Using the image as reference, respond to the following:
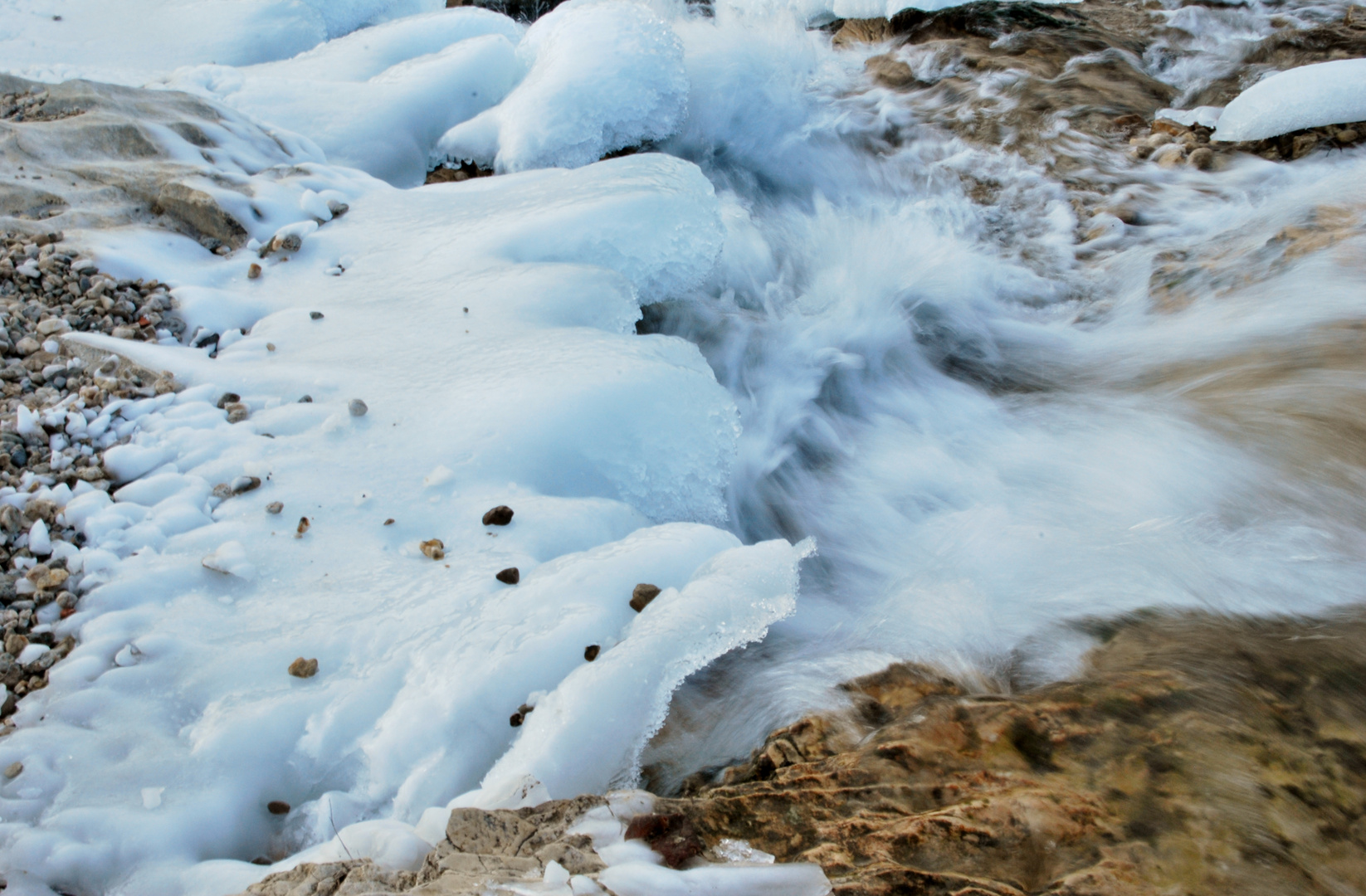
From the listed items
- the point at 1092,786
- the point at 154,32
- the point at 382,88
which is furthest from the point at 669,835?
the point at 154,32

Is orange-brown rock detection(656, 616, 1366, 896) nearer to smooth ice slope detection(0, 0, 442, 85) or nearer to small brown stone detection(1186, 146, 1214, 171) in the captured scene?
small brown stone detection(1186, 146, 1214, 171)

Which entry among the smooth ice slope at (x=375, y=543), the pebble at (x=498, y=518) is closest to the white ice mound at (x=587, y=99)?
the smooth ice slope at (x=375, y=543)

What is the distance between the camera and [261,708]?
1.82 metres

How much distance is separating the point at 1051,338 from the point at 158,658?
12.6 ft

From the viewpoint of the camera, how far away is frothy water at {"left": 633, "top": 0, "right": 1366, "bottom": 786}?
224cm

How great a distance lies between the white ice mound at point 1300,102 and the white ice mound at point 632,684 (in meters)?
4.52

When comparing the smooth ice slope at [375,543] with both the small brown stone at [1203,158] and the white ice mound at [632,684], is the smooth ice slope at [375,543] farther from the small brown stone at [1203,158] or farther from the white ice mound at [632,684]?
the small brown stone at [1203,158]

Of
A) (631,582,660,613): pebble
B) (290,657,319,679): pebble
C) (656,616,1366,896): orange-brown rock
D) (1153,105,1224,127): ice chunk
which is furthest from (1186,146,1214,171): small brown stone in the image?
(290,657,319,679): pebble

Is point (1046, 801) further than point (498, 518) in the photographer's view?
No

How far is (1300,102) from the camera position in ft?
14.3

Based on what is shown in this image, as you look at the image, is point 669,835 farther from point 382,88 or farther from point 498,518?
point 382,88

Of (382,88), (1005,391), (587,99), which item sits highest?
(382,88)

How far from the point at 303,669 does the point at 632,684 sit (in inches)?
33.1

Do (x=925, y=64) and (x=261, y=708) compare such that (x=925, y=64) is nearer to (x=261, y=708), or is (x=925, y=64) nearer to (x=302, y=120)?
(x=302, y=120)
